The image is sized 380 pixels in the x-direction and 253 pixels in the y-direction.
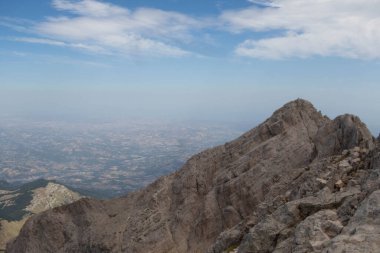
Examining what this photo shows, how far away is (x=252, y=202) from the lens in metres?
62.2

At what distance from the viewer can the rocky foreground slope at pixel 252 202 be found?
32031 millimetres

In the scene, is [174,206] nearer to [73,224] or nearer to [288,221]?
[73,224]

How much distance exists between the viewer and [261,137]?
72.9 m

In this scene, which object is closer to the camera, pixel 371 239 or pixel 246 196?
pixel 371 239

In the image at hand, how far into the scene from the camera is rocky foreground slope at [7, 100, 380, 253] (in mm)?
32031

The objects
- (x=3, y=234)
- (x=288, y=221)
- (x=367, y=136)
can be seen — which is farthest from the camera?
(x=3, y=234)

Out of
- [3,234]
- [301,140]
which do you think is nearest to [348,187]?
[301,140]

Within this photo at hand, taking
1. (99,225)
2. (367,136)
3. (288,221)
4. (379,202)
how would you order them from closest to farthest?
(379,202)
(288,221)
(367,136)
(99,225)

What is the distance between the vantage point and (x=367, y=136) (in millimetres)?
53188

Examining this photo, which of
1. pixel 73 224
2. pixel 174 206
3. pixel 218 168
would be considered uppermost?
pixel 218 168

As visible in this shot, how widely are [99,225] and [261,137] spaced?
31.9 m

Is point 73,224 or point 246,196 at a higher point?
point 246,196

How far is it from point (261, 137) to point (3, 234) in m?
131

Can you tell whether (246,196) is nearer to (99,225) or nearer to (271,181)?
(271,181)
